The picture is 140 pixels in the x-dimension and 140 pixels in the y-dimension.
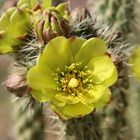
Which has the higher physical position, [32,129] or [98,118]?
[98,118]

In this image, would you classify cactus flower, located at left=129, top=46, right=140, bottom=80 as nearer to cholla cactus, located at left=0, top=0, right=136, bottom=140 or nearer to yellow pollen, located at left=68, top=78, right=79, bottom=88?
cholla cactus, located at left=0, top=0, right=136, bottom=140

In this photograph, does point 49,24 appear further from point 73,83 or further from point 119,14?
point 119,14

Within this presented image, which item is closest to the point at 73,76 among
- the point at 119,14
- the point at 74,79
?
the point at 74,79

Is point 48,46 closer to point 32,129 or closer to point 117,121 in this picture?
point 117,121

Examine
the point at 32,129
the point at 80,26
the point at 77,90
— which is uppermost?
the point at 80,26

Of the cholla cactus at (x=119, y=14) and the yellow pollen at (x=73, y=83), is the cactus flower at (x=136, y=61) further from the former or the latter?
the cholla cactus at (x=119, y=14)

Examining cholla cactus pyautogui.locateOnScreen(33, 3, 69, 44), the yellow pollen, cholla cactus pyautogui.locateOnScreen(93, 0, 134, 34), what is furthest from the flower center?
cholla cactus pyautogui.locateOnScreen(93, 0, 134, 34)

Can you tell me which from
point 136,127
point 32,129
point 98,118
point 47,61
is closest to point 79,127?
point 98,118
